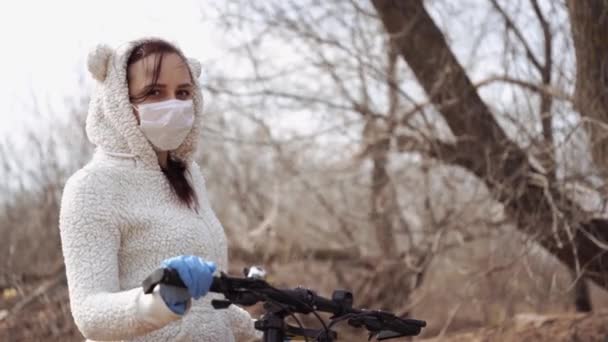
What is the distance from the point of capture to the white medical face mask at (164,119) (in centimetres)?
287

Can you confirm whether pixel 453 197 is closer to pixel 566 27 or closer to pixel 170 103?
pixel 566 27

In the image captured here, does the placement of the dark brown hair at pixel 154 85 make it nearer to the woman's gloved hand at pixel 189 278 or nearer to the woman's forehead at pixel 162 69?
the woman's forehead at pixel 162 69

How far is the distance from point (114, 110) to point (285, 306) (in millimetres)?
828

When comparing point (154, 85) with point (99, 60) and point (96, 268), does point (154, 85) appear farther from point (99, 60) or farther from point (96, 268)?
point (96, 268)

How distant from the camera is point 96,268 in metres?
2.67

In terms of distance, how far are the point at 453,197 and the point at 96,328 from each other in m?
6.97

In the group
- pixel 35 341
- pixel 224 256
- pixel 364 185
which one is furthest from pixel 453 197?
pixel 224 256

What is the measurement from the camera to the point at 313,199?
11602 millimetres

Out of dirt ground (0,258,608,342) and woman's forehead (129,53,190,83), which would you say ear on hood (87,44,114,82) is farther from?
dirt ground (0,258,608,342)

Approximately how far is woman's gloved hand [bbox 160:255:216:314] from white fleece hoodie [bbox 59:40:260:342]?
0.88 feet

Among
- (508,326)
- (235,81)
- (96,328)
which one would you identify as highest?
(235,81)

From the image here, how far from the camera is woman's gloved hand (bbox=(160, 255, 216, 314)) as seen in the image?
7.26 feet

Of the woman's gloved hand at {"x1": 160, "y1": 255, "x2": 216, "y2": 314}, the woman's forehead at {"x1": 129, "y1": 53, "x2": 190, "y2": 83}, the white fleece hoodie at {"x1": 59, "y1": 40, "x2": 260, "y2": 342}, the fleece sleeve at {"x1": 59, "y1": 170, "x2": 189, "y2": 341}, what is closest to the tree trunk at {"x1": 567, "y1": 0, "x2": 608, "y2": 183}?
the white fleece hoodie at {"x1": 59, "y1": 40, "x2": 260, "y2": 342}

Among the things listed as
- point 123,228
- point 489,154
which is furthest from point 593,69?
point 123,228
